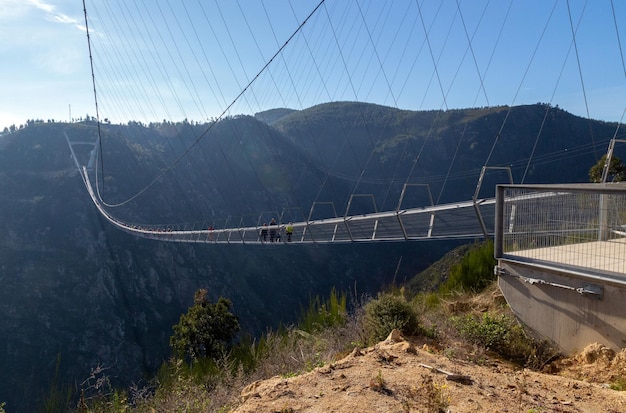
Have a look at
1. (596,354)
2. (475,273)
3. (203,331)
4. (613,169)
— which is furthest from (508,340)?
(203,331)

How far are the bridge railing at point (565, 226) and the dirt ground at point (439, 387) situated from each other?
635 millimetres

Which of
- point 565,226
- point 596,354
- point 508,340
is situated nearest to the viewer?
point 596,354

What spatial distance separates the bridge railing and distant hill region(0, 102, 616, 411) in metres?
18.3

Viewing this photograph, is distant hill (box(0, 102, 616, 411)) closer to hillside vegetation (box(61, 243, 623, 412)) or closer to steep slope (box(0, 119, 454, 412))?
steep slope (box(0, 119, 454, 412))

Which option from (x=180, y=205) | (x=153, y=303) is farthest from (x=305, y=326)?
(x=180, y=205)

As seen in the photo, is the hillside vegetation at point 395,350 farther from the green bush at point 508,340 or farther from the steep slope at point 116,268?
the steep slope at point 116,268

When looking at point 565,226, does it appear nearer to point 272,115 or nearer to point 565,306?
point 565,306

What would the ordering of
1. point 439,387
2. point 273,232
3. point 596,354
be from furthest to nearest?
point 273,232 → point 596,354 → point 439,387

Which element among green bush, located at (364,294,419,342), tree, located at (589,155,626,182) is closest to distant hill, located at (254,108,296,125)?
tree, located at (589,155,626,182)

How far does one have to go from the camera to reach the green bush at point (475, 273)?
589cm

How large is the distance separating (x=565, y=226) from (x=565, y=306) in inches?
25.2

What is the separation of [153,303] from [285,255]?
41.5 ft

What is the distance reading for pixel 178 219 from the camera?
43438 mm

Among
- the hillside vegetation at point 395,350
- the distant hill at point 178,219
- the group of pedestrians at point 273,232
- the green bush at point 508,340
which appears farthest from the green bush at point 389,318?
the distant hill at point 178,219
